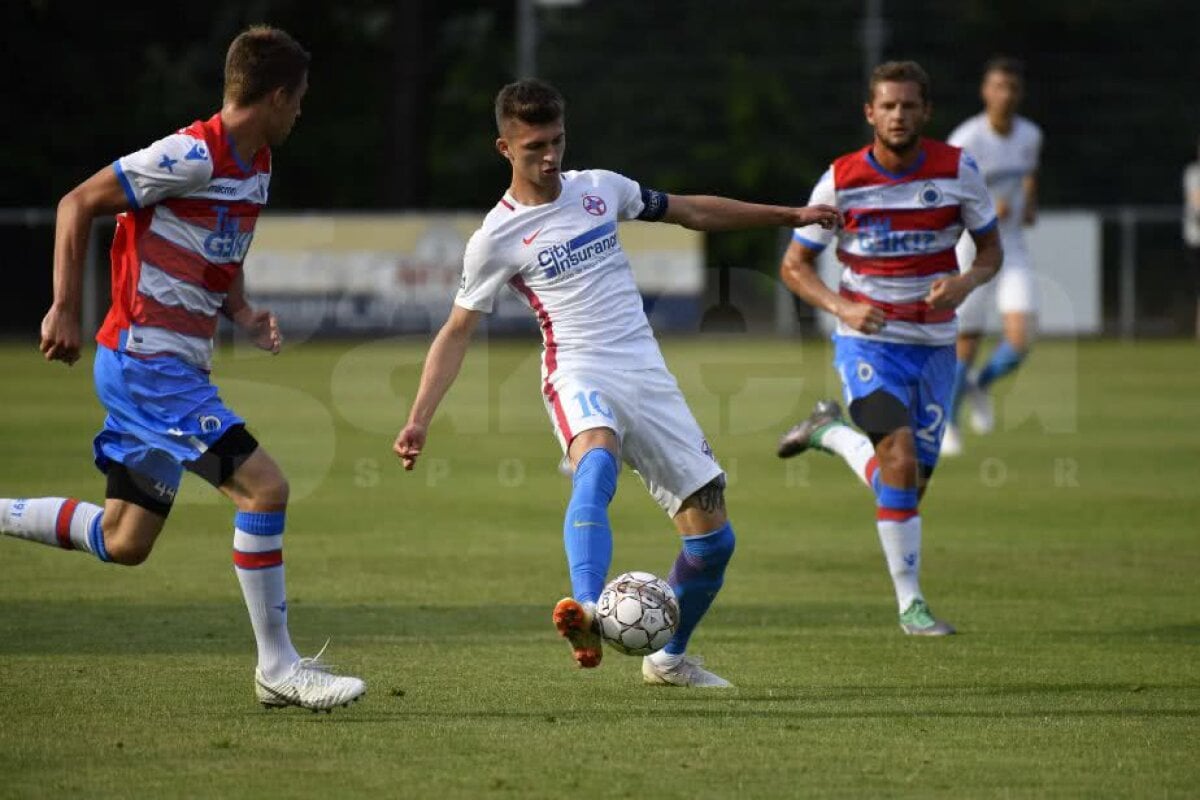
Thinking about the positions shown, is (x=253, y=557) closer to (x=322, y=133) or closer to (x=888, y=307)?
(x=888, y=307)

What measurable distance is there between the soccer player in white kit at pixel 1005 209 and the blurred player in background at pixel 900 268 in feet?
20.5

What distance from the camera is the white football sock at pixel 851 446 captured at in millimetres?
9656

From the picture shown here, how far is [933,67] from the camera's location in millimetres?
43938

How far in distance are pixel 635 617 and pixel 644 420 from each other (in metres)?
0.93

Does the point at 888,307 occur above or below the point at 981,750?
above

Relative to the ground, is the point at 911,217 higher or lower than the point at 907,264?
higher

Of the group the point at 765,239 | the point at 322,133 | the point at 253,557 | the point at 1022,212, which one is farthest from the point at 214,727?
the point at 322,133

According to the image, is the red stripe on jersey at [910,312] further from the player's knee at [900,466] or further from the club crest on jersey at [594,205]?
the club crest on jersey at [594,205]

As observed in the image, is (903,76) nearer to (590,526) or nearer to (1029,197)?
(590,526)

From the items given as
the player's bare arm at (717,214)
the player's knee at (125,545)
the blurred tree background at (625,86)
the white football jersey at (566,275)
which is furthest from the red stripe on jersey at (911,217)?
the blurred tree background at (625,86)

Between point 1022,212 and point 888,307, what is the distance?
7764mm

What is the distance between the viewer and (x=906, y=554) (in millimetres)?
8812

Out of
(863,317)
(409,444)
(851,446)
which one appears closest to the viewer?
(409,444)

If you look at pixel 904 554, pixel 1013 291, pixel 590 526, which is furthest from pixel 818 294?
pixel 1013 291
